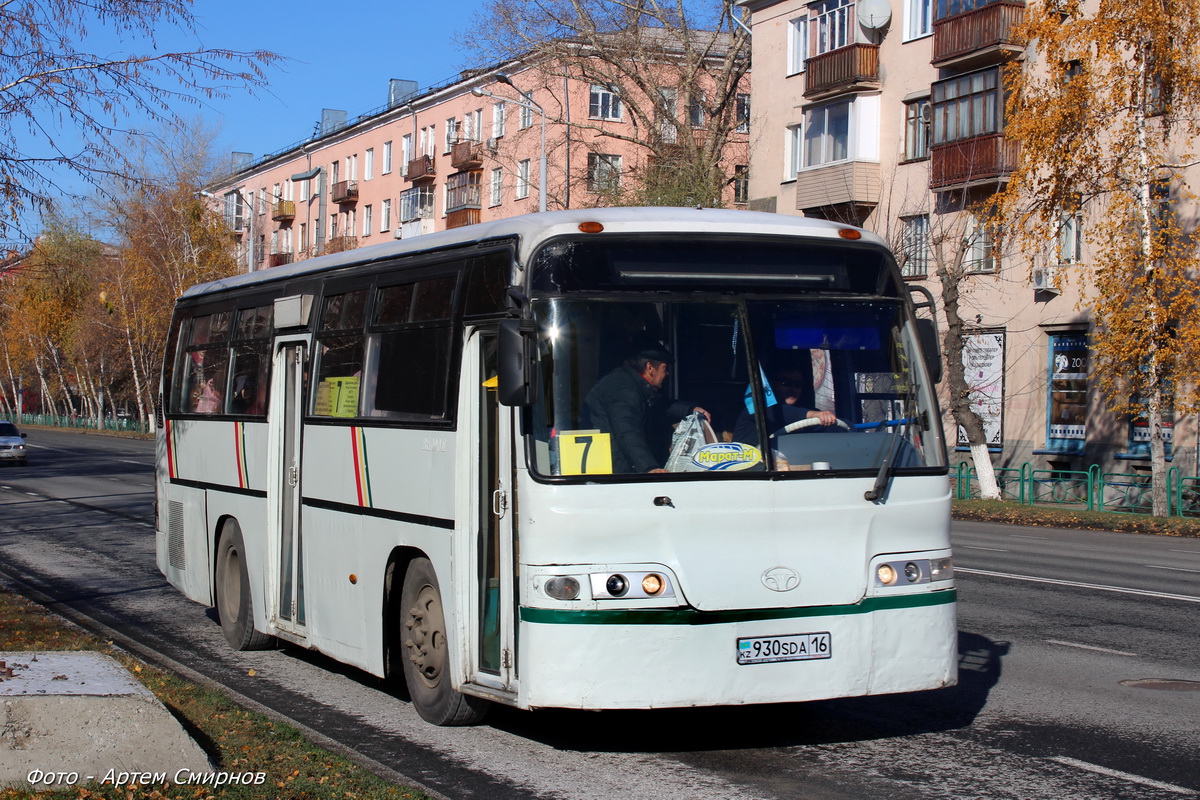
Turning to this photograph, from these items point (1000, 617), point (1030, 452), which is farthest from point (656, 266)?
point (1030, 452)

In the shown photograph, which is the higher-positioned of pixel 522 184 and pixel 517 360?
pixel 522 184

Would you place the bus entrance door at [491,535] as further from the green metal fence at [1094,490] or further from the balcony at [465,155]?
the balcony at [465,155]

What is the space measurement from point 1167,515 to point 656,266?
77.6 ft

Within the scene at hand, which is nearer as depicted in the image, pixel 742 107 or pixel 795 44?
pixel 795 44

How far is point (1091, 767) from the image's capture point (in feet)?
22.7

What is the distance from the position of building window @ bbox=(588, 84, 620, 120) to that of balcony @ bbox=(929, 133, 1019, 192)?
2824 centimetres

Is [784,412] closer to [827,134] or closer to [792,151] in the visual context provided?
[827,134]

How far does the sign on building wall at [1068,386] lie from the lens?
1366 inches

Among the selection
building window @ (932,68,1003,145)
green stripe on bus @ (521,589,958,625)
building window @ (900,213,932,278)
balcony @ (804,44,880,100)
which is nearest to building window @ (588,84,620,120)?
balcony @ (804,44,880,100)

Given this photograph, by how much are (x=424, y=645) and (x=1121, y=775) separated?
3755 millimetres

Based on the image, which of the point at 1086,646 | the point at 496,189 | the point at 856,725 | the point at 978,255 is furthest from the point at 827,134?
Answer: the point at 856,725

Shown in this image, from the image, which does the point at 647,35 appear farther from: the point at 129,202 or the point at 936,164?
the point at 129,202

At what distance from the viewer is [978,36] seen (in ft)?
119

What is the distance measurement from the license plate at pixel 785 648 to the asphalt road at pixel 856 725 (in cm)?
56
